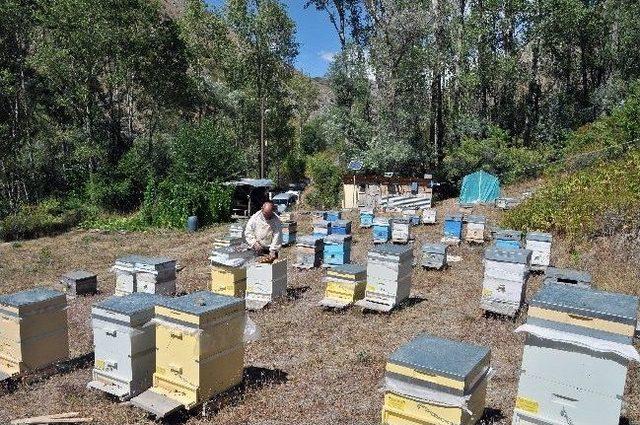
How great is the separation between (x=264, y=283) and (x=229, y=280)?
69cm

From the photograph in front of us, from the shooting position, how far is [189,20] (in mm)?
38625

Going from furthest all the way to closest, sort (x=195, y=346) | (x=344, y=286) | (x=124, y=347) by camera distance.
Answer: (x=344, y=286)
(x=124, y=347)
(x=195, y=346)

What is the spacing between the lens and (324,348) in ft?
24.7

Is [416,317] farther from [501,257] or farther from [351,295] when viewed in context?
[501,257]

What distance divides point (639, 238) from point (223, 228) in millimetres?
15590

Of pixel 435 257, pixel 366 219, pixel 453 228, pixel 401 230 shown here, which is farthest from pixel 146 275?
pixel 366 219

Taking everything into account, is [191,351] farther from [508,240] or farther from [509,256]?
[508,240]

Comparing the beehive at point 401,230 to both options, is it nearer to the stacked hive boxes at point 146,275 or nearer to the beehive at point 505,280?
the beehive at point 505,280

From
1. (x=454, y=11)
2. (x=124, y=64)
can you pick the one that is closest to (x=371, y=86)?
(x=454, y=11)

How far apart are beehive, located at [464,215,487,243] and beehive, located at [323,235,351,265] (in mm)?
4687

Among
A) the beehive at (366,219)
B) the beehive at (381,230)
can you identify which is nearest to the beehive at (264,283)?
the beehive at (381,230)

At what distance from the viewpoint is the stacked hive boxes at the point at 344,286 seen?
9.20 metres

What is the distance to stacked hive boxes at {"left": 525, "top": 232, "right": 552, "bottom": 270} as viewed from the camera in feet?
36.8

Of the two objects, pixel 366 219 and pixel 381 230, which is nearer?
pixel 381 230
